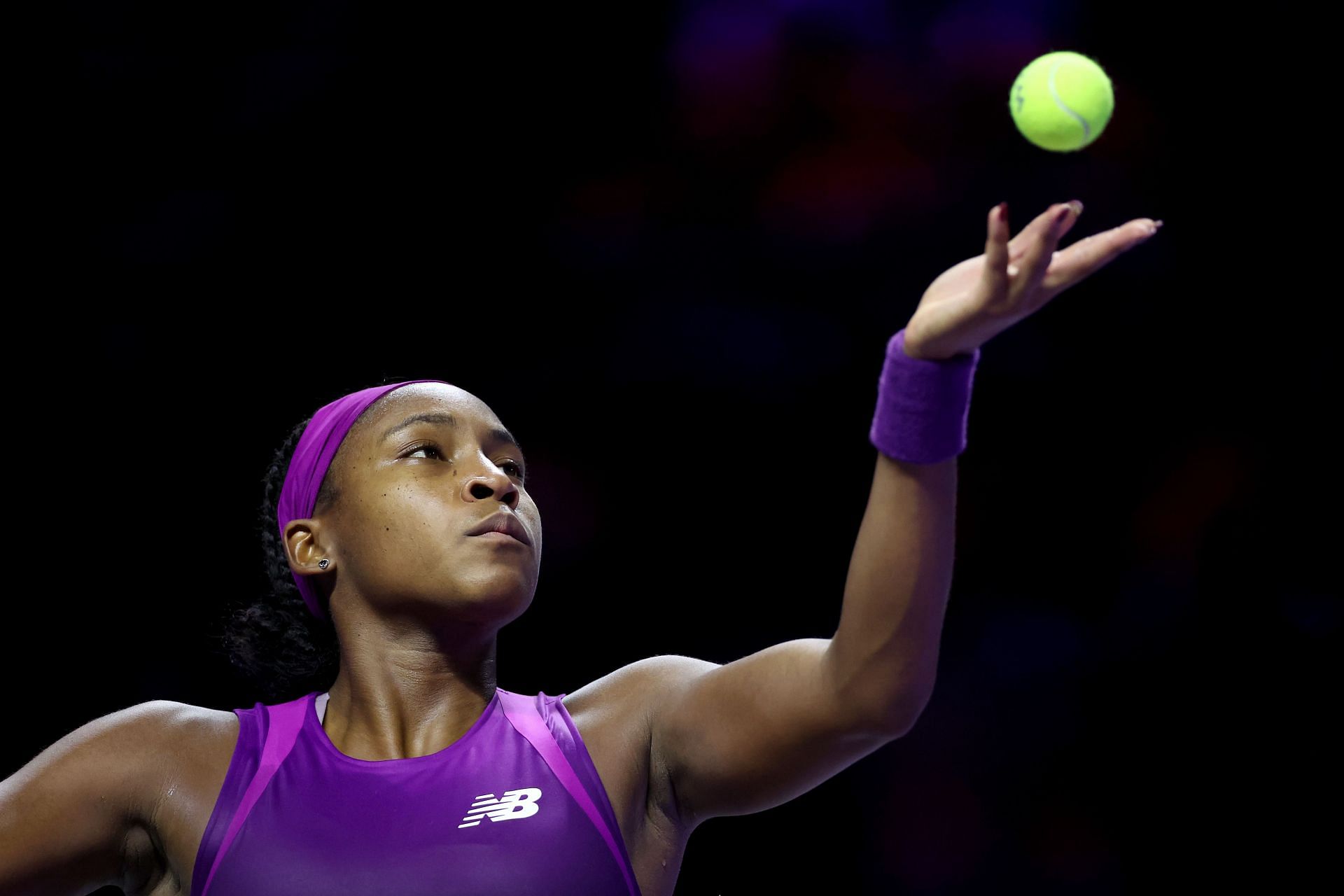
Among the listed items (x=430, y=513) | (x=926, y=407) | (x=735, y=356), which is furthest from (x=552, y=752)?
(x=735, y=356)

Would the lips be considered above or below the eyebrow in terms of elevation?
below

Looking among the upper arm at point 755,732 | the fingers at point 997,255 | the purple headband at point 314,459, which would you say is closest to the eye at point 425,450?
the purple headband at point 314,459

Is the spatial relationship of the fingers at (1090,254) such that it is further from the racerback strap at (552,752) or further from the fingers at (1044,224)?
the racerback strap at (552,752)

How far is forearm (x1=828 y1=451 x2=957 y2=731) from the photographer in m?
1.53

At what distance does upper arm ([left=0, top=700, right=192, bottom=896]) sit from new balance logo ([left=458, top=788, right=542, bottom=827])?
0.45 metres

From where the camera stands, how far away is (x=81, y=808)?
5.95 ft

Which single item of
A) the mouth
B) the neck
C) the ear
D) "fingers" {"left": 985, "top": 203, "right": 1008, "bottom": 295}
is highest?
"fingers" {"left": 985, "top": 203, "right": 1008, "bottom": 295}

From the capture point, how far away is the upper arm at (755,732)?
1.65 m

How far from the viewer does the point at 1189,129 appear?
3.19 m

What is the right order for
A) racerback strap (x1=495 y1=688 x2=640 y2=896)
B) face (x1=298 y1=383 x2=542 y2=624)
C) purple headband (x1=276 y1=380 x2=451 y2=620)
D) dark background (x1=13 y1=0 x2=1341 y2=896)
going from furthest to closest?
dark background (x1=13 y1=0 x2=1341 y2=896) < purple headband (x1=276 y1=380 x2=451 y2=620) < face (x1=298 y1=383 x2=542 y2=624) < racerback strap (x1=495 y1=688 x2=640 y2=896)

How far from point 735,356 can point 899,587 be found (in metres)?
1.81

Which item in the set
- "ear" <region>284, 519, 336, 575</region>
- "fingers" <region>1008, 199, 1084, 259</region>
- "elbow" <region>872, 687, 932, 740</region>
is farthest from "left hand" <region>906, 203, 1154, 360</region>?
"ear" <region>284, 519, 336, 575</region>

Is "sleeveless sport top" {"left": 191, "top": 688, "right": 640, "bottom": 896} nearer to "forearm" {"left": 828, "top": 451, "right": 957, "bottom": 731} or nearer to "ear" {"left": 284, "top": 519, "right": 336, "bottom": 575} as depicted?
"ear" {"left": 284, "top": 519, "right": 336, "bottom": 575}

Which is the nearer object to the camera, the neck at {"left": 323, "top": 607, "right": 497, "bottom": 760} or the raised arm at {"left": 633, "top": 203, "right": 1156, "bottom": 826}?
the raised arm at {"left": 633, "top": 203, "right": 1156, "bottom": 826}
